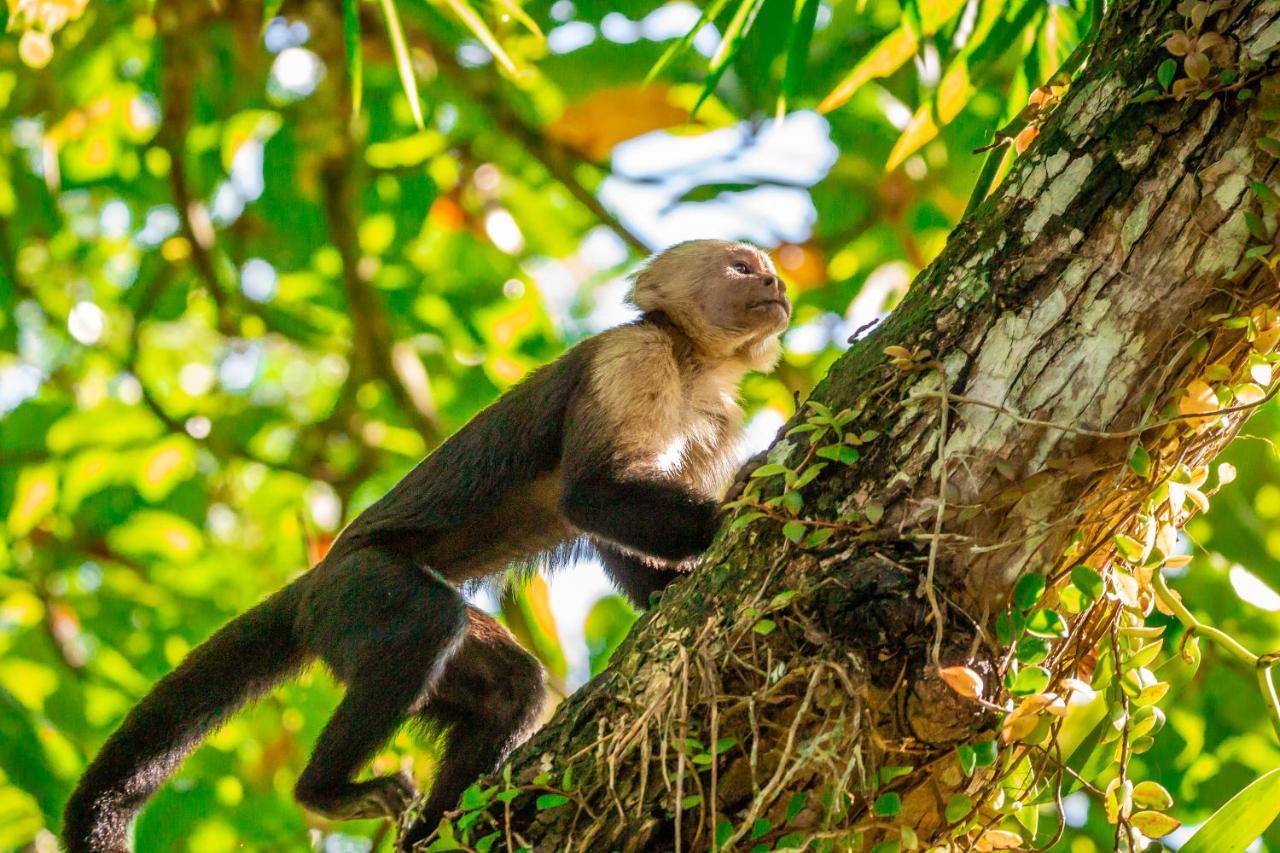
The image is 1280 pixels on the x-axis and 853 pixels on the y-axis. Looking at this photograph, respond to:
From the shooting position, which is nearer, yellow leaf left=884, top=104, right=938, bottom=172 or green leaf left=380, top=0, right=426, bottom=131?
green leaf left=380, top=0, right=426, bottom=131

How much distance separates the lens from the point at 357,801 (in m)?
3.72

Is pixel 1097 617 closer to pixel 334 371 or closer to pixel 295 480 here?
pixel 295 480

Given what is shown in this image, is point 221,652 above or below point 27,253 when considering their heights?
above

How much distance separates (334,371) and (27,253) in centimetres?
189

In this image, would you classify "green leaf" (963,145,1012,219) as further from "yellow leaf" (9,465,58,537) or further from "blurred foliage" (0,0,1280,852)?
"yellow leaf" (9,465,58,537)

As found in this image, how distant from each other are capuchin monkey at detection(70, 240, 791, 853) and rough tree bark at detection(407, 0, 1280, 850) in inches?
44.0

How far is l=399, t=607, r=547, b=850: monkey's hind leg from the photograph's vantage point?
12.9ft

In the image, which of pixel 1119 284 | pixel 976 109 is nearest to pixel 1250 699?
pixel 1119 284

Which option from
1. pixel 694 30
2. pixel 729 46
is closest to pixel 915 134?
pixel 729 46

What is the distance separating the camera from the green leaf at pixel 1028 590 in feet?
7.54

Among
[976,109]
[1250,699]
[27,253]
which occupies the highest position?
[976,109]

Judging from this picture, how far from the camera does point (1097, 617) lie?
251 cm

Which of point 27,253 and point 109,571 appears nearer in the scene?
point 109,571

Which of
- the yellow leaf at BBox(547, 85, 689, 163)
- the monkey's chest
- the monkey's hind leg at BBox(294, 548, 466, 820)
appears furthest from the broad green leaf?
the yellow leaf at BBox(547, 85, 689, 163)
